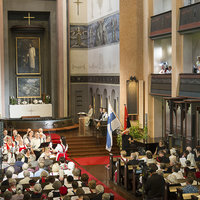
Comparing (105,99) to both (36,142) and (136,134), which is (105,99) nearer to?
(136,134)

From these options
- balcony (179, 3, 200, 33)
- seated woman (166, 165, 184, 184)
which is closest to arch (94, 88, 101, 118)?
balcony (179, 3, 200, 33)

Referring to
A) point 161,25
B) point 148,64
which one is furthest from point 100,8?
point 161,25

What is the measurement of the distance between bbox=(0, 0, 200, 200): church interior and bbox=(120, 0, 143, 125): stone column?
6 cm

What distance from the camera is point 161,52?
2275 centimetres

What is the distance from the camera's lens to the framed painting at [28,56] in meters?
31.6

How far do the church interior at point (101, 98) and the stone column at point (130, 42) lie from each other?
0.06m

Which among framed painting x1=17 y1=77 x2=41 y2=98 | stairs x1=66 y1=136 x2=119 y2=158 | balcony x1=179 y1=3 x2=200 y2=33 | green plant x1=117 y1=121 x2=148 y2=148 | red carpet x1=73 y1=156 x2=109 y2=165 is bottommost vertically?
red carpet x1=73 y1=156 x2=109 y2=165

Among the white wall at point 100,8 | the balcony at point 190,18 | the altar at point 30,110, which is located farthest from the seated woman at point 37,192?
the altar at point 30,110

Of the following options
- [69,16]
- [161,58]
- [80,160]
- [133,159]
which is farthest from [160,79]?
[69,16]

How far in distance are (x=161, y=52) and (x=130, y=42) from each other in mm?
1785

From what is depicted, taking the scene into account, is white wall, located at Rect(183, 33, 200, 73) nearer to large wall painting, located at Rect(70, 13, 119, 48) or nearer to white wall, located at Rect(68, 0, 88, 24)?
large wall painting, located at Rect(70, 13, 119, 48)

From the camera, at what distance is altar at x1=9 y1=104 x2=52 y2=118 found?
30.0m

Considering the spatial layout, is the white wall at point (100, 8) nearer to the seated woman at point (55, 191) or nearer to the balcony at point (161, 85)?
the balcony at point (161, 85)

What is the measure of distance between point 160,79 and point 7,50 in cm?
1346
